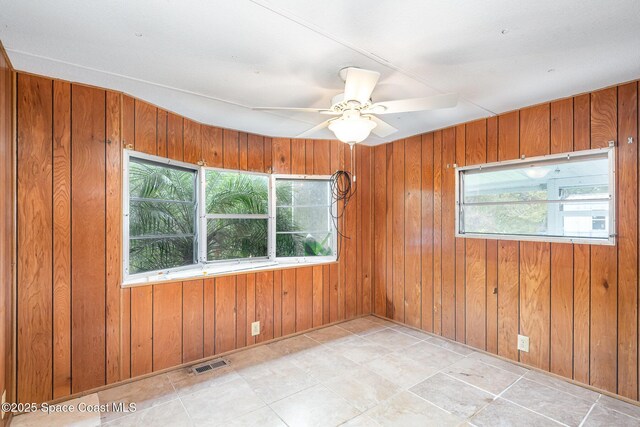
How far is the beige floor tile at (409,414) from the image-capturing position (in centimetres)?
203

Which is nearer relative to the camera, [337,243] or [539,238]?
[539,238]

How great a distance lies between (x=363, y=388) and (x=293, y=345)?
3.42ft

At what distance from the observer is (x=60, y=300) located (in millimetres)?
2234

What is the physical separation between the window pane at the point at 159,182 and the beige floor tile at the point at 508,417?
3.04 metres

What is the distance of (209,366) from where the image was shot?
2.80 m

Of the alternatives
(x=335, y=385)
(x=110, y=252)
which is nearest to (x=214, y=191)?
(x=110, y=252)

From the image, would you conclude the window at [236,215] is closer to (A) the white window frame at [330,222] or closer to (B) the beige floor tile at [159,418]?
(A) the white window frame at [330,222]

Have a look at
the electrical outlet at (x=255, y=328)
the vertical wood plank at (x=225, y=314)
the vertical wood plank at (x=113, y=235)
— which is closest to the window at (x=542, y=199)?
the electrical outlet at (x=255, y=328)

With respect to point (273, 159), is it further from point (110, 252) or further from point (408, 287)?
point (408, 287)

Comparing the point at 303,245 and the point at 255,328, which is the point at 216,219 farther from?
the point at 255,328

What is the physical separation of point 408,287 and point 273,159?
7.44 feet

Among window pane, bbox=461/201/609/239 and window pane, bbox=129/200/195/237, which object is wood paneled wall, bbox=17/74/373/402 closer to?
window pane, bbox=129/200/195/237

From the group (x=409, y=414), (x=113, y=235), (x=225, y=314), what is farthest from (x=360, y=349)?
(x=113, y=235)

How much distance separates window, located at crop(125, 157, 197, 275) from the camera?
2.66 metres
